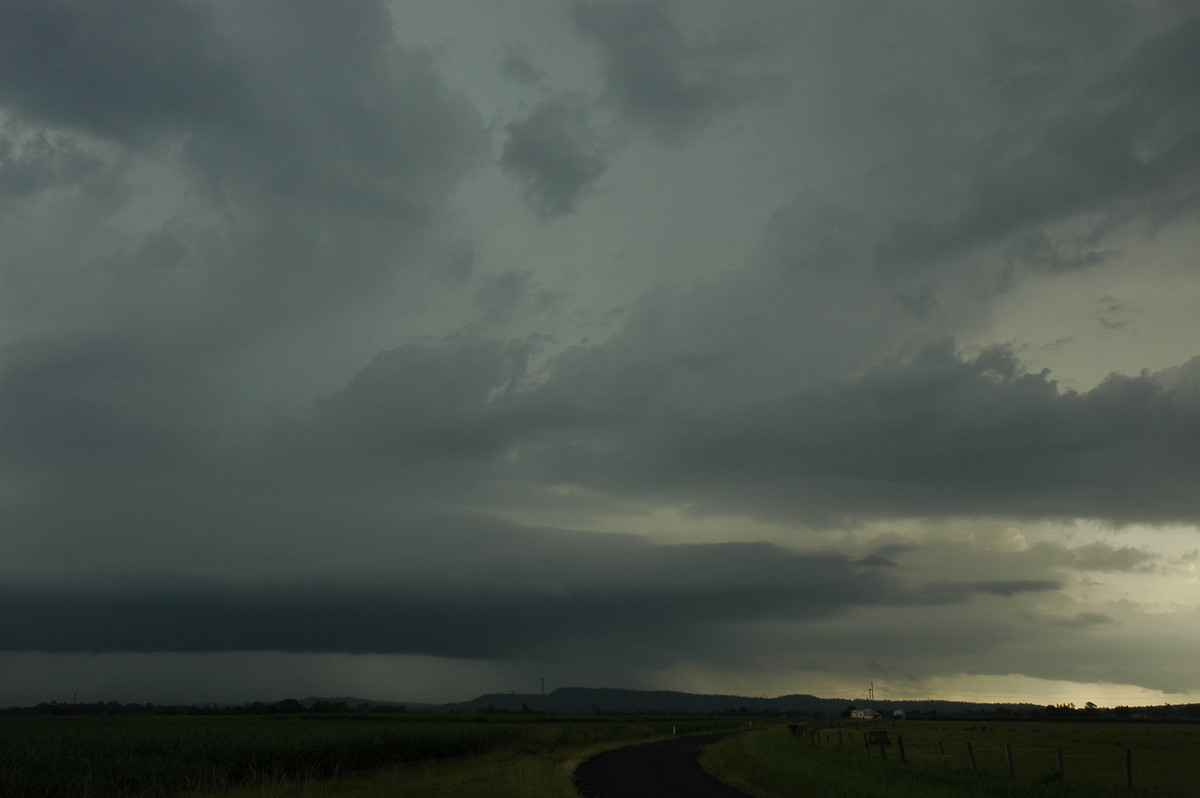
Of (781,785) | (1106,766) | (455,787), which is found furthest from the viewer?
(1106,766)

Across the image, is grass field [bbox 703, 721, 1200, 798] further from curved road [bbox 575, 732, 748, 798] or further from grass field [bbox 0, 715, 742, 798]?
grass field [bbox 0, 715, 742, 798]

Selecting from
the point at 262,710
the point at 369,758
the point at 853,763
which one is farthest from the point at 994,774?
the point at 262,710

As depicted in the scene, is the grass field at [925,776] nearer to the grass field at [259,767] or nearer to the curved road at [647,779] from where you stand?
the curved road at [647,779]

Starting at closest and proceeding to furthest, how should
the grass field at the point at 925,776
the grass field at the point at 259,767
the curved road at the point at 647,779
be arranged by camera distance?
the grass field at the point at 259,767, the grass field at the point at 925,776, the curved road at the point at 647,779

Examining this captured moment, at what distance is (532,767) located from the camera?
37281 mm

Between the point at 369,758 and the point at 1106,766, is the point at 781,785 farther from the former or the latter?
the point at 1106,766

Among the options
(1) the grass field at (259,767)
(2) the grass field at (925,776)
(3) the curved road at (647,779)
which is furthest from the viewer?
(3) the curved road at (647,779)

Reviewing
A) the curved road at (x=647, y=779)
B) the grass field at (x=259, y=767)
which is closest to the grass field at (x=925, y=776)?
the curved road at (x=647, y=779)

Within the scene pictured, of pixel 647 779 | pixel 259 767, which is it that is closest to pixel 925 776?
pixel 647 779

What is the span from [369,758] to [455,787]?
18.9 meters

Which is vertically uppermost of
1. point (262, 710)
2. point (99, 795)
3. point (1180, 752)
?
point (99, 795)

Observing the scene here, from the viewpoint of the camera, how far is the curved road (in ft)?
88.7

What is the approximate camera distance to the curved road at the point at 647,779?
27047mm

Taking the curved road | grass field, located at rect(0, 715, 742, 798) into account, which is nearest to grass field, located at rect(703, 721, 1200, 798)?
the curved road
